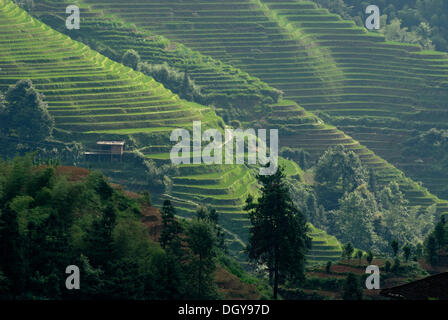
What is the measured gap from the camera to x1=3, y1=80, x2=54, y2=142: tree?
75.9m

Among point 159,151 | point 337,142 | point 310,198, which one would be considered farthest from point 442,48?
point 159,151

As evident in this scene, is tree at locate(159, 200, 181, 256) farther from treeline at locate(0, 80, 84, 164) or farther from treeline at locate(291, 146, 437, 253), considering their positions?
treeline at locate(291, 146, 437, 253)

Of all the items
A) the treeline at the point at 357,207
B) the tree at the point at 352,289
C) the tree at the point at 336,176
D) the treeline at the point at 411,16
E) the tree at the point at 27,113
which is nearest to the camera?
the tree at the point at 352,289

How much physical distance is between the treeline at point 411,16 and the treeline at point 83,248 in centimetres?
8448

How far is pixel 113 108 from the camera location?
78375 millimetres

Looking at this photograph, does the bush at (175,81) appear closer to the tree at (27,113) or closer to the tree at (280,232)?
the tree at (27,113)

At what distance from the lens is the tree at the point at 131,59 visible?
95312 millimetres

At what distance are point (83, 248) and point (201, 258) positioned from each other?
3.97 meters

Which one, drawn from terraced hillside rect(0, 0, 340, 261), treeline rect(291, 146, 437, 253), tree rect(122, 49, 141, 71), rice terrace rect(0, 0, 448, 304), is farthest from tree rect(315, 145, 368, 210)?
tree rect(122, 49, 141, 71)

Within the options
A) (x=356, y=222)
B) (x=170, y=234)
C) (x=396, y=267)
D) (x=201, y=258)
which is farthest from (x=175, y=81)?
(x=201, y=258)

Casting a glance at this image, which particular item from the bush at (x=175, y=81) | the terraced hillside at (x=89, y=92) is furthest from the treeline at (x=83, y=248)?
the bush at (x=175, y=81)

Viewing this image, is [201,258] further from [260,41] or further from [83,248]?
[260,41]

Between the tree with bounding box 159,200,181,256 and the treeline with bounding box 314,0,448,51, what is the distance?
272 ft

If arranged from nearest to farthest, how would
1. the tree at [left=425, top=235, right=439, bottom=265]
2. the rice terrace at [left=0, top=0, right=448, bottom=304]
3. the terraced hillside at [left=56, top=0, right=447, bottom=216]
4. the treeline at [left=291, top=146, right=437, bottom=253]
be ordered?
the rice terrace at [left=0, top=0, right=448, bottom=304] → the tree at [left=425, top=235, right=439, bottom=265] → the treeline at [left=291, top=146, right=437, bottom=253] → the terraced hillside at [left=56, top=0, right=447, bottom=216]
